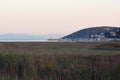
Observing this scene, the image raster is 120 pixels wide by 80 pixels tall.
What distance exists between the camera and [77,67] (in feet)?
56.6

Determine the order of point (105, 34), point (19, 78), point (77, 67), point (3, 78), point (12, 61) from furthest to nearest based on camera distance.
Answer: point (105, 34)
point (12, 61)
point (77, 67)
point (19, 78)
point (3, 78)

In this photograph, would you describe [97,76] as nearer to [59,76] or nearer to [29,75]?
[59,76]

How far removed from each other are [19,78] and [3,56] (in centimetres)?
397

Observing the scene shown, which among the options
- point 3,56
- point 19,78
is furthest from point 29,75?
point 3,56

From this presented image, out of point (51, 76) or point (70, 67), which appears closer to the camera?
point (51, 76)

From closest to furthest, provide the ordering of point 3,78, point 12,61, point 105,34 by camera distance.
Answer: point 3,78, point 12,61, point 105,34

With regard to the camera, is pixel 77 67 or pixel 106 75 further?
pixel 77 67

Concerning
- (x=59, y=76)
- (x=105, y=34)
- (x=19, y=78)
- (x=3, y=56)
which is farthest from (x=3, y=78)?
(x=105, y=34)

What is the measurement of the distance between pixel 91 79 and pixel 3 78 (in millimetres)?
3288

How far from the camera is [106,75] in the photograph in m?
15.4

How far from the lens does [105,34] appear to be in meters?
150

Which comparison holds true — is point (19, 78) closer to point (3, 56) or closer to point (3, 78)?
point (3, 78)

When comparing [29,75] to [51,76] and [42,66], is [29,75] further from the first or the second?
[42,66]

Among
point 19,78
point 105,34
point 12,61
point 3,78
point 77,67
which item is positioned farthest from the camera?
point 105,34
